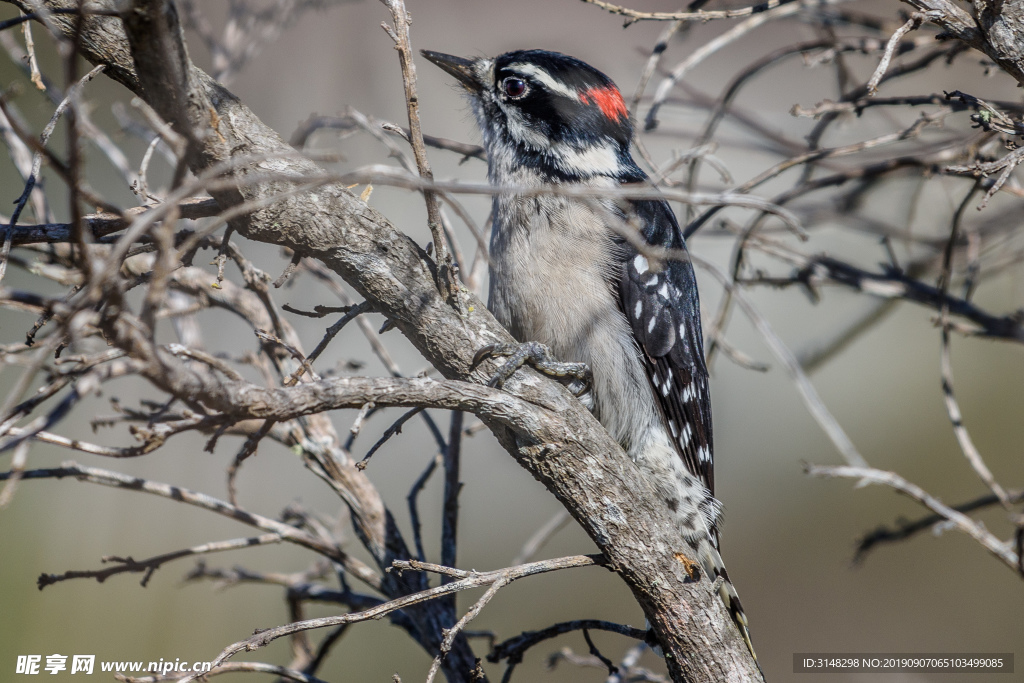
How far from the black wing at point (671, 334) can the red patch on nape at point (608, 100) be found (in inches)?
17.5

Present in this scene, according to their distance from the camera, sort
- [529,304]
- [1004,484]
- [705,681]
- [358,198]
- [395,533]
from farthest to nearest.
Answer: [1004,484] → [529,304] → [395,533] → [705,681] → [358,198]

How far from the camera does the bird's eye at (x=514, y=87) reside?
2.74 meters

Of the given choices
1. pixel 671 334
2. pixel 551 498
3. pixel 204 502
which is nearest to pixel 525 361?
pixel 671 334

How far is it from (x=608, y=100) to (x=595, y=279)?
0.85 meters

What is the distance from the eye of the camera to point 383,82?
584cm

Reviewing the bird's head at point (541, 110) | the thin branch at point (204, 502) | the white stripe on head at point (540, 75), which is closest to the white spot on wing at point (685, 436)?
the bird's head at point (541, 110)

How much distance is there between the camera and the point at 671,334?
8.64 feet

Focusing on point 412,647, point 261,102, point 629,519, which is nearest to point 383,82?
point 261,102

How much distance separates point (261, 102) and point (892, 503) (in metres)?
6.03

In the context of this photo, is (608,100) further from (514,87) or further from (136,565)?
(136,565)

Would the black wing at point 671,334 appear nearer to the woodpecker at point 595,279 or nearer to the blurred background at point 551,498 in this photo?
the woodpecker at point 595,279

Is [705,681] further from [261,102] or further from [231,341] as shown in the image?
[261,102]

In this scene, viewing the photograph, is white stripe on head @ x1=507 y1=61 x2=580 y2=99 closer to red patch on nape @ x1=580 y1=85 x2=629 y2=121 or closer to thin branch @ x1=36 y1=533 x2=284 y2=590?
red patch on nape @ x1=580 y1=85 x2=629 y2=121

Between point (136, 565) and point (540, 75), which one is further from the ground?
point (540, 75)
